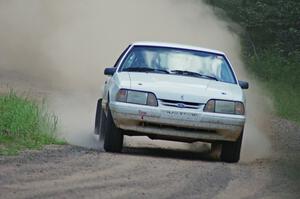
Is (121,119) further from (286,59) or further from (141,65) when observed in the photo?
(286,59)

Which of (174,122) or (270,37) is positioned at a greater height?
(270,37)

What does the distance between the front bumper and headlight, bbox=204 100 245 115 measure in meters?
0.06

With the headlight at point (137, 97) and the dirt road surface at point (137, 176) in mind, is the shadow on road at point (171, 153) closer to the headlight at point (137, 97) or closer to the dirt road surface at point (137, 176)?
the dirt road surface at point (137, 176)

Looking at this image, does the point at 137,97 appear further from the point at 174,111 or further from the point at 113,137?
the point at 113,137

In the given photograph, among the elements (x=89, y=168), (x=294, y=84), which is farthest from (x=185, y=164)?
(x=294, y=84)

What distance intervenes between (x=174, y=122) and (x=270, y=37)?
2247 centimetres

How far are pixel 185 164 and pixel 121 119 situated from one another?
1.07m

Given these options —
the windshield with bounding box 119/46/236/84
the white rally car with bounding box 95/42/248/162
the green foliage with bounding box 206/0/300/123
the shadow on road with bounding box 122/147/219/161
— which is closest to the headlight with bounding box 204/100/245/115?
the white rally car with bounding box 95/42/248/162

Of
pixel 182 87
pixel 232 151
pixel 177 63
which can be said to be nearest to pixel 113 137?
pixel 182 87

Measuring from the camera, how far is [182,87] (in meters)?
12.4

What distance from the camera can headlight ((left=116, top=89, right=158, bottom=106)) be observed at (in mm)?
12086

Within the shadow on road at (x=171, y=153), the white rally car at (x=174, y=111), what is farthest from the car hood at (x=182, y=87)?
the shadow on road at (x=171, y=153)

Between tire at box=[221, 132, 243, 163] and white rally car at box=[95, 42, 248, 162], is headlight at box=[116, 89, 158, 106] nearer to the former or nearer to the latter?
white rally car at box=[95, 42, 248, 162]

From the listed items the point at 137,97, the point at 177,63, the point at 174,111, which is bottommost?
the point at 174,111
